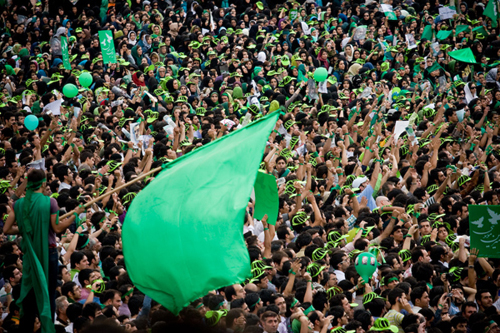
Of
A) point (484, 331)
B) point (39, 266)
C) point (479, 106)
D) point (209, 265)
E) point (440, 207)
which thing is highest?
point (209, 265)

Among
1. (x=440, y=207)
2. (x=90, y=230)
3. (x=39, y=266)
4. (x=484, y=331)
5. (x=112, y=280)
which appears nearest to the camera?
(x=39, y=266)

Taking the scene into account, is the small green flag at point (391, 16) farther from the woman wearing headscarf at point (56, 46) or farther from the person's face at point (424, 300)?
the person's face at point (424, 300)

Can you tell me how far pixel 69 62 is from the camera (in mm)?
15461

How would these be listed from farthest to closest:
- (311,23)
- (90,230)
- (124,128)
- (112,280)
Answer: (311,23) < (124,128) < (90,230) < (112,280)

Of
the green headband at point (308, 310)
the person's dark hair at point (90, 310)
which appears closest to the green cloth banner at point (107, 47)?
the person's dark hair at point (90, 310)

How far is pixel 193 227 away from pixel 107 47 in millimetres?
11527

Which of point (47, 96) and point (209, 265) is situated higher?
point (209, 265)

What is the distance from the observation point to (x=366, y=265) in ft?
26.0

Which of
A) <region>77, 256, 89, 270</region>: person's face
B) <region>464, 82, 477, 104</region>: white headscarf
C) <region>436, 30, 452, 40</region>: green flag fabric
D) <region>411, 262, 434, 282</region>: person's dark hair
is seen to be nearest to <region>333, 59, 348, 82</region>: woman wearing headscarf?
<region>436, 30, 452, 40</region>: green flag fabric

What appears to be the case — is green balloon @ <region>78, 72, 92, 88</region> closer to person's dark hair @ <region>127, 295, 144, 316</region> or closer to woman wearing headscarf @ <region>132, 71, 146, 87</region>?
woman wearing headscarf @ <region>132, 71, 146, 87</region>

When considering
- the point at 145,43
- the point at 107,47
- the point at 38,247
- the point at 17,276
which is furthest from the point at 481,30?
the point at 38,247

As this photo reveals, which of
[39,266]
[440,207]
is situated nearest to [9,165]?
[39,266]

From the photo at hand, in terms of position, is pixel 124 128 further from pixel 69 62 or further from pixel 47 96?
pixel 69 62

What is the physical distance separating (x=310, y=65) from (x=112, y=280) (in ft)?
34.3
